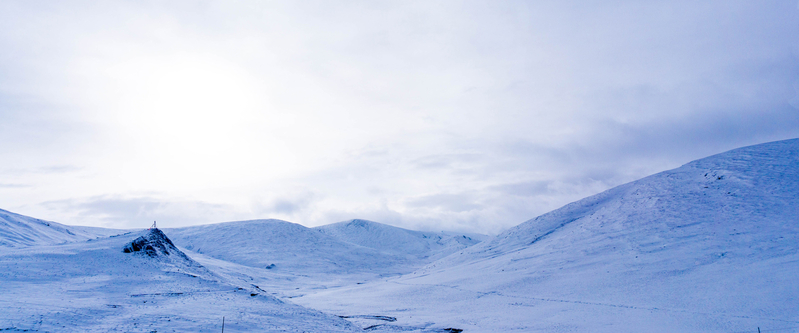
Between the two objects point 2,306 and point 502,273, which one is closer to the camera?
point 2,306

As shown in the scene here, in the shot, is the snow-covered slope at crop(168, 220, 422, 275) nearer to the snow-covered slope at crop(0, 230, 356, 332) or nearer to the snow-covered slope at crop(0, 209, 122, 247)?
the snow-covered slope at crop(0, 209, 122, 247)

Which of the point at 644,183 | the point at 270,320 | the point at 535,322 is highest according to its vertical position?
the point at 644,183

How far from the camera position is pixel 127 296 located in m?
17.5

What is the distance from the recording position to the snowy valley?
16734 mm

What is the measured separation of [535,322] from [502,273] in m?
14.5

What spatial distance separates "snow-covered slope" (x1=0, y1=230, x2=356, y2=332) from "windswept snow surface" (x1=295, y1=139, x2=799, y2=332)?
716 centimetres

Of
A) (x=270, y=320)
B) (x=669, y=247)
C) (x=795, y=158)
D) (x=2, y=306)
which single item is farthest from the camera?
(x=795, y=158)

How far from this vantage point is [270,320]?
1675cm

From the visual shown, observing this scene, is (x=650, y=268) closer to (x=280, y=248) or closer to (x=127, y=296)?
(x=127, y=296)

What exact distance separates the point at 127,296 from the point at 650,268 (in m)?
29.9

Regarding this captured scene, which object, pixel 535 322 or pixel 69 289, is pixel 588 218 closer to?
pixel 535 322

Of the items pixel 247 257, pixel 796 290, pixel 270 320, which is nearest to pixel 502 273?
pixel 796 290

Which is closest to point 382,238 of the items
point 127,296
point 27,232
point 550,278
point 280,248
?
point 280,248

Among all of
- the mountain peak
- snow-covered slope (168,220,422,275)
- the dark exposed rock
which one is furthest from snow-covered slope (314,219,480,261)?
the mountain peak
